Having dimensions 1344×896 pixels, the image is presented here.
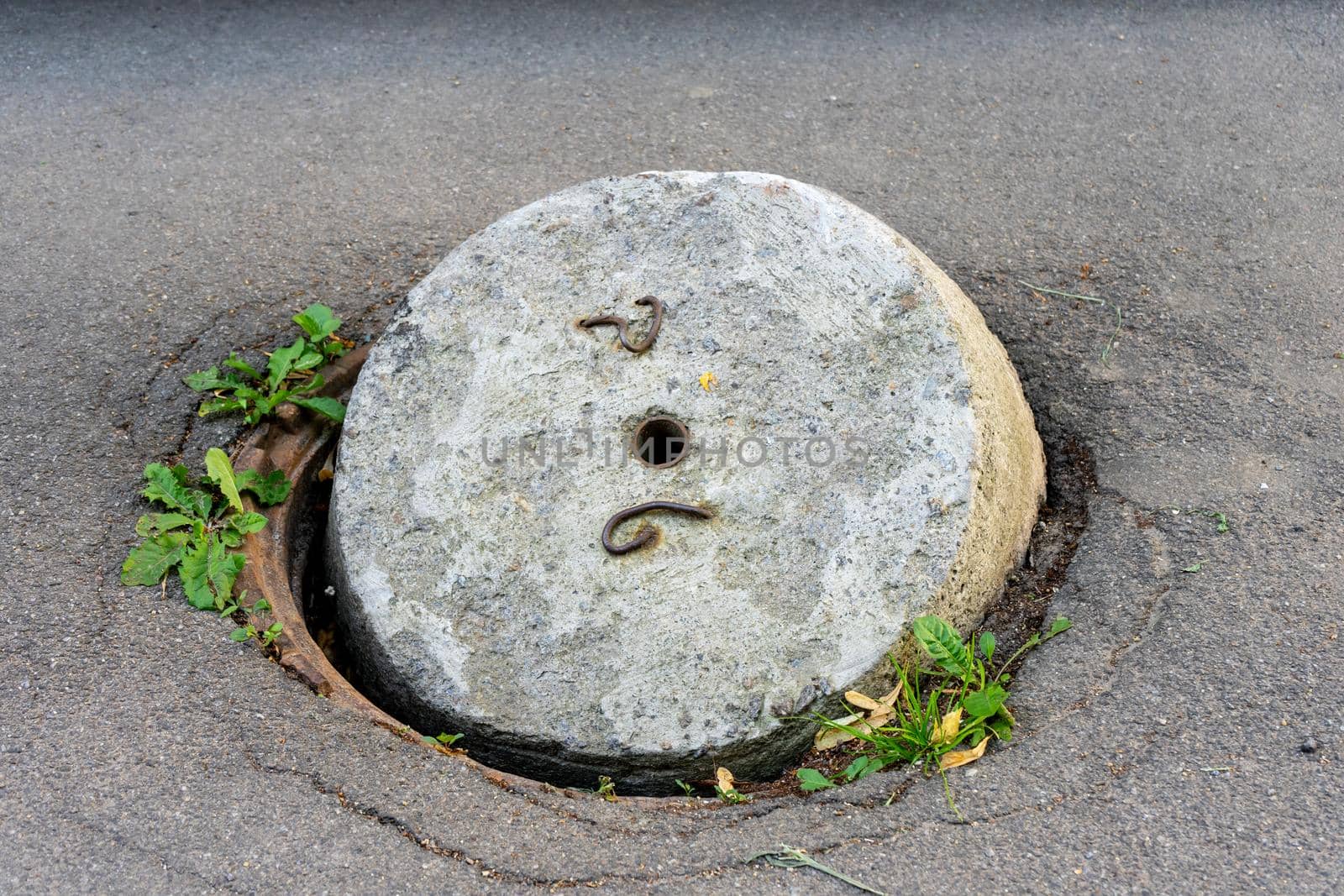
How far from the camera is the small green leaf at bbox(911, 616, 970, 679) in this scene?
2.32 meters

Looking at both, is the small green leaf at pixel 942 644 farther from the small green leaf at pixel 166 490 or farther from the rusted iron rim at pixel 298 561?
the small green leaf at pixel 166 490

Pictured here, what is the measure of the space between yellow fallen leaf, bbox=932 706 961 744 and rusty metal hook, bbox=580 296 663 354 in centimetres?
106

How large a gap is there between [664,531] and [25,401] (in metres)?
1.86

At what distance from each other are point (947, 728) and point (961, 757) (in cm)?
6

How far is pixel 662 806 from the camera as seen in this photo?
2250 mm

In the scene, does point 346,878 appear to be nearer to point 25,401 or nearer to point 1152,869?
point 1152,869

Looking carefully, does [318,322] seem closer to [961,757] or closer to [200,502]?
[200,502]

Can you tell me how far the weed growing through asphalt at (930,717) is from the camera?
2.26m

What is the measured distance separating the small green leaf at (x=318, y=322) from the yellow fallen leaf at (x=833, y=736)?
70.2 inches

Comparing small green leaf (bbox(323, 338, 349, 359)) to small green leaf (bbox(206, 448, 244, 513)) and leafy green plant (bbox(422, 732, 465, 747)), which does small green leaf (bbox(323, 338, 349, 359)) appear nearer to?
small green leaf (bbox(206, 448, 244, 513))

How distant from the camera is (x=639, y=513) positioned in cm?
251

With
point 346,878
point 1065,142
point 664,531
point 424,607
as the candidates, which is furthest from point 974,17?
point 346,878

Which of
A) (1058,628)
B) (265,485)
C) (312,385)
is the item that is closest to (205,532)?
(265,485)

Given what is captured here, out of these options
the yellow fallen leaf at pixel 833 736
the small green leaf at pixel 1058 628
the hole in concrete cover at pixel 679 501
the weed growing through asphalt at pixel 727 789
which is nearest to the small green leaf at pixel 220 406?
the hole in concrete cover at pixel 679 501
